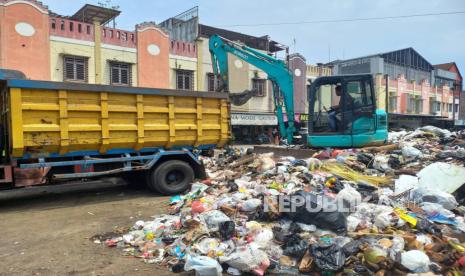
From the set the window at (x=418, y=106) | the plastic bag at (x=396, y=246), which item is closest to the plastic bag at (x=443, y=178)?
the plastic bag at (x=396, y=246)

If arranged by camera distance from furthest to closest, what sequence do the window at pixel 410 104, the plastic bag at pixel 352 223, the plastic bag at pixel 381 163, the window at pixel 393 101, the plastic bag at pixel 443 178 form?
the window at pixel 410 104 < the window at pixel 393 101 < the plastic bag at pixel 381 163 < the plastic bag at pixel 443 178 < the plastic bag at pixel 352 223

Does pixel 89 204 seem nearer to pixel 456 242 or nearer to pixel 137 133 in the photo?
pixel 137 133

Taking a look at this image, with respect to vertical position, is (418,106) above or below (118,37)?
below

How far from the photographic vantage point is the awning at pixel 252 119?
21656 mm

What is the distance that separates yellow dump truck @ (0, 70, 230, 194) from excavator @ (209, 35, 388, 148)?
193 centimetres

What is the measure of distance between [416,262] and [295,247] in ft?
3.81

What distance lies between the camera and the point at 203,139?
26.3 ft

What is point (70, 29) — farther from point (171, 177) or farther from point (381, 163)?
point (381, 163)

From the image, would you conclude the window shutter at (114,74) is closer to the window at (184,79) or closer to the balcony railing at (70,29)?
the balcony railing at (70,29)

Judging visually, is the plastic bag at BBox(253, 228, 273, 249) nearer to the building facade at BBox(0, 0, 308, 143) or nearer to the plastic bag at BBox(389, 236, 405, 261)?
the plastic bag at BBox(389, 236, 405, 261)

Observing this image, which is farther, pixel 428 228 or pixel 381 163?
pixel 381 163

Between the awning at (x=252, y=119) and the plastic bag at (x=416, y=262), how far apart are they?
711 inches

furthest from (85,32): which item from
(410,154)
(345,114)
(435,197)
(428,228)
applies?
(428,228)

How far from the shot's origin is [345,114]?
8.80 metres
